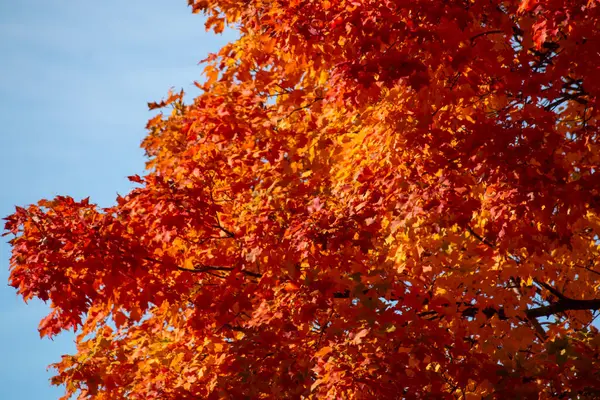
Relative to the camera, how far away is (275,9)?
24.2ft

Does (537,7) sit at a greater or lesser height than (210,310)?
greater

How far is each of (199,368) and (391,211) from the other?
3.59m

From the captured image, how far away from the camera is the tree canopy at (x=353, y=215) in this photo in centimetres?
660

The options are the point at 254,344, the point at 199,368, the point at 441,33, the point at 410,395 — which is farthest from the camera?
the point at 199,368

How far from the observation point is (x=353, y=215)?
7305 mm

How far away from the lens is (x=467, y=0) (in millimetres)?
6910

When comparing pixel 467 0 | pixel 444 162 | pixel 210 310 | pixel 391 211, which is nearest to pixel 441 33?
pixel 467 0

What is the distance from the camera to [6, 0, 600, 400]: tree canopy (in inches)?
260

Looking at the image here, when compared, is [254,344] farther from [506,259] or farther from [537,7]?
[537,7]

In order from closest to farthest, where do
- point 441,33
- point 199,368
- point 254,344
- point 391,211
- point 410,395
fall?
point 410,395, point 441,33, point 254,344, point 391,211, point 199,368

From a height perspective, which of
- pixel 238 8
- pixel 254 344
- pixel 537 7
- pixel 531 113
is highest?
pixel 238 8

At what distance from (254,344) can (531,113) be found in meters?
3.90

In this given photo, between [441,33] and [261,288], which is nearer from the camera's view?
[441,33]

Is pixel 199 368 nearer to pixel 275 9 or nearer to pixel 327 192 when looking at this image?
pixel 327 192
